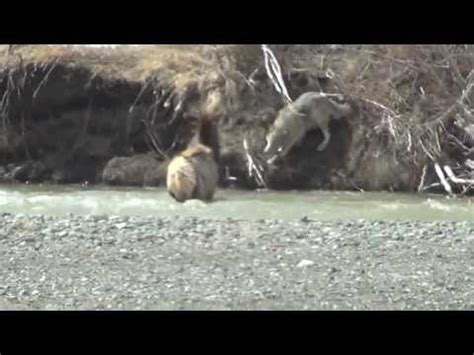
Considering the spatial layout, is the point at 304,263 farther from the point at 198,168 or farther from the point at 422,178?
the point at 422,178

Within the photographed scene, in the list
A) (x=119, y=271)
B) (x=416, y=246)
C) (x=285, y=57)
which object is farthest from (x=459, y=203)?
(x=119, y=271)

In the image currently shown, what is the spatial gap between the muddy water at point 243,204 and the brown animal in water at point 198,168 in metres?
0.06

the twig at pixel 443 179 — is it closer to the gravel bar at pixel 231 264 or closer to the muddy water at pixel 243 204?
the muddy water at pixel 243 204

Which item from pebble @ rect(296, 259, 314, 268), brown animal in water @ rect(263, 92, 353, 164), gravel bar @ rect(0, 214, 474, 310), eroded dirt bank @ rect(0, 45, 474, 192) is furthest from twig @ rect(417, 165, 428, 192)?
pebble @ rect(296, 259, 314, 268)

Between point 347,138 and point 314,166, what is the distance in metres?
0.25

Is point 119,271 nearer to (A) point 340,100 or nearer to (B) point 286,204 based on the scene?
(B) point 286,204

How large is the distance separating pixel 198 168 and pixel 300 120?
2.04 ft

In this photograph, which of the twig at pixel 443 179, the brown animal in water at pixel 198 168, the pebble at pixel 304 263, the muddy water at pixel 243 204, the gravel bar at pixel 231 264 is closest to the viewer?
the gravel bar at pixel 231 264

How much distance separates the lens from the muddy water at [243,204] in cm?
456

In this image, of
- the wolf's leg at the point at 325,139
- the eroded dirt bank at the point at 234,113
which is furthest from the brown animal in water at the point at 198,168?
the wolf's leg at the point at 325,139

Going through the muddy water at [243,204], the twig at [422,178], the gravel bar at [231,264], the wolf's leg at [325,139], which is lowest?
the gravel bar at [231,264]

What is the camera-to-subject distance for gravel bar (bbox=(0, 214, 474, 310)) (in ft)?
13.1

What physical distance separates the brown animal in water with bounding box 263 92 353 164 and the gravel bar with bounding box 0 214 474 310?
1.73ft

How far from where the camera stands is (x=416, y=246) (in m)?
4.37
